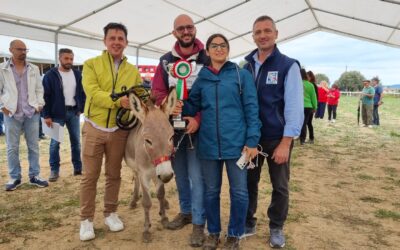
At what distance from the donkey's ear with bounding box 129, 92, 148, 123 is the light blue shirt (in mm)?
1375

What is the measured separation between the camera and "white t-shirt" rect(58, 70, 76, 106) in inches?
236

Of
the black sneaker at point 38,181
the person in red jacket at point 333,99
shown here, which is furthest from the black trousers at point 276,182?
the person in red jacket at point 333,99

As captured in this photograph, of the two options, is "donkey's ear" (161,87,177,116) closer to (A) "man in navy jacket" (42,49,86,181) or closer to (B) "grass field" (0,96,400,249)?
(B) "grass field" (0,96,400,249)

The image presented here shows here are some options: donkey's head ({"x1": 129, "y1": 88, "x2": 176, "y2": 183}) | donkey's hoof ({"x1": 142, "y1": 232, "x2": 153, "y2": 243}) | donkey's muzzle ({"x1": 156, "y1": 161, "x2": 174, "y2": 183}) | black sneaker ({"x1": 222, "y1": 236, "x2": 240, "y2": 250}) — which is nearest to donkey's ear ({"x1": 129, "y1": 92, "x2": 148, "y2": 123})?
donkey's head ({"x1": 129, "y1": 88, "x2": 176, "y2": 183})

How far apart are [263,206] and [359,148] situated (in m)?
5.87

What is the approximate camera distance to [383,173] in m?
6.70

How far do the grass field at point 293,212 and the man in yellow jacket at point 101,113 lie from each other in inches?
19.0

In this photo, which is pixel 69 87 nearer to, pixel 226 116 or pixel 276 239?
pixel 226 116

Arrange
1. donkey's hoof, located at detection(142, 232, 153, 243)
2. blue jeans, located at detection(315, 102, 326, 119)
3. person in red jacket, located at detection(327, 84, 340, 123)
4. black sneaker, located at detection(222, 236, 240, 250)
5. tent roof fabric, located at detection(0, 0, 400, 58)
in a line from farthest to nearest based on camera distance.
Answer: blue jeans, located at detection(315, 102, 326, 119) → person in red jacket, located at detection(327, 84, 340, 123) → tent roof fabric, located at detection(0, 0, 400, 58) → donkey's hoof, located at detection(142, 232, 153, 243) → black sneaker, located at detection(222, 236, 240, 250)

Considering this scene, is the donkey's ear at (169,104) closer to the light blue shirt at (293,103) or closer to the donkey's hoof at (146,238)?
the light blue shirt at (293,103)

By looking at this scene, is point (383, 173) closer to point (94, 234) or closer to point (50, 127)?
point (94, 234)

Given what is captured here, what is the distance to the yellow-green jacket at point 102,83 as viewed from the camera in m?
3.41

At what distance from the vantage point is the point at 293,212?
4.50 m

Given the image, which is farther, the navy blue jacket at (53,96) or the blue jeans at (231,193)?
the navy blue jacket at (53,96)
